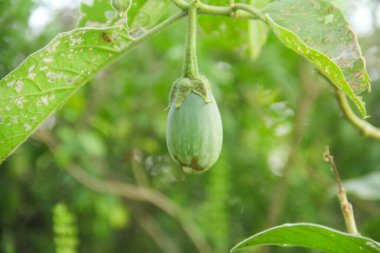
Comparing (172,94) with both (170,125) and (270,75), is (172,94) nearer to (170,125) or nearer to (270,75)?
(170,125)

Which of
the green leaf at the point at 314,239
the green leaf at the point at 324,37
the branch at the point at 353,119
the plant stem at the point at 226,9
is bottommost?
the green leaf at the point at 314,239

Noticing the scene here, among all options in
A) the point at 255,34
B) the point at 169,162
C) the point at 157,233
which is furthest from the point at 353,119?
the point at 169,162

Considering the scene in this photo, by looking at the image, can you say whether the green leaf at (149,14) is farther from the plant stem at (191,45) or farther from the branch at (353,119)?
the branch at (353,119)

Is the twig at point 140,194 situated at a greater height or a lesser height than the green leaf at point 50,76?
greater

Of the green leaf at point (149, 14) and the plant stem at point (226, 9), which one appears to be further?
the green leaf at point (149, 14)

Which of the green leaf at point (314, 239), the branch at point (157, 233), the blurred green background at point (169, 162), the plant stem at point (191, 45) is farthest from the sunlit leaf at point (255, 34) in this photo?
the branch at point (157, 233)

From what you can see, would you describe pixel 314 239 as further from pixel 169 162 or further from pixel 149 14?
pixel 169 162

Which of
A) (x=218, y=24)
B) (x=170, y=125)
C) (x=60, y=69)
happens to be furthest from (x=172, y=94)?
(x=218, y=24)
